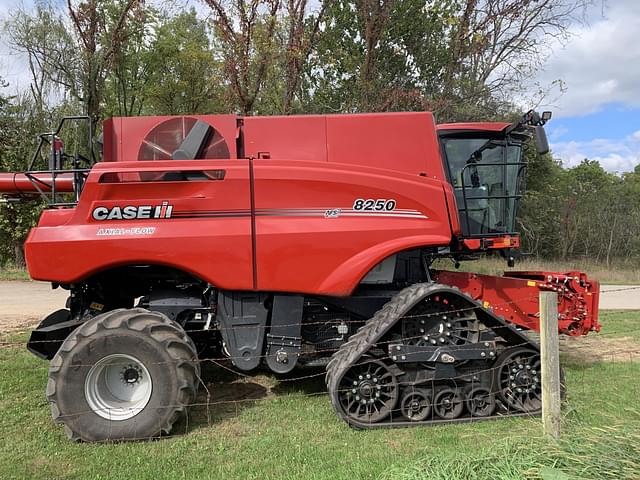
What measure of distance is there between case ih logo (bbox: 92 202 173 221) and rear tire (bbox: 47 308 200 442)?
0.83 metres

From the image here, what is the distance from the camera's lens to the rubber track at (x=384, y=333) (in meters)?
4.39

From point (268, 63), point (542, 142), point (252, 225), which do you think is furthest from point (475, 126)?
point (268, 63)

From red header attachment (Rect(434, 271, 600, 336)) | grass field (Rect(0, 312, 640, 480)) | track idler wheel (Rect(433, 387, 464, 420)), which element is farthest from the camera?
red header attachment (Rect(434, 271, 600, 336))

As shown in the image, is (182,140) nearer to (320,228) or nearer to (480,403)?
(320,228)

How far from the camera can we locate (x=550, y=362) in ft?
11.5

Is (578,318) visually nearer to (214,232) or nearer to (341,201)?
(341,201)

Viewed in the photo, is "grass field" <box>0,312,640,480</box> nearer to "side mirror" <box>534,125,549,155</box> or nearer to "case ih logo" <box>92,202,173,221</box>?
"case ih logo" <box>92,202,173,221</box>

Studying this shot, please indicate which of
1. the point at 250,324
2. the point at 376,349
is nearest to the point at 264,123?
the point at 250,324

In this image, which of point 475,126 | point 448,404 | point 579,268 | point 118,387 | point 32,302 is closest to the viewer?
point 118,387

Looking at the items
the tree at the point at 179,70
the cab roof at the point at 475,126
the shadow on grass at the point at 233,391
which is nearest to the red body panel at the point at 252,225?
the cab roof at the point at 475,126

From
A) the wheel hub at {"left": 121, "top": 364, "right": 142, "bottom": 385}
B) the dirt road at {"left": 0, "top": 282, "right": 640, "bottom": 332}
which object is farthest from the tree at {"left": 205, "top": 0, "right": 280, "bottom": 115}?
the wheel hub at {"left": 121, "top": 364, "right": 142, "bottom": 385}

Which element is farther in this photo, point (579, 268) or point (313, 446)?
point (579, 268)

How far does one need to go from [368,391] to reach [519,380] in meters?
1.33

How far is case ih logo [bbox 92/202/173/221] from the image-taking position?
176 inches
